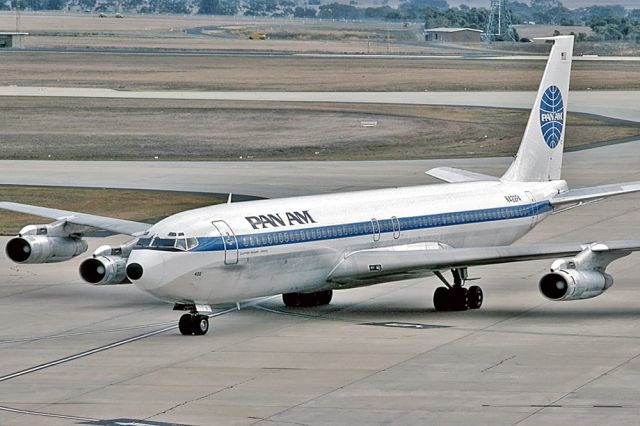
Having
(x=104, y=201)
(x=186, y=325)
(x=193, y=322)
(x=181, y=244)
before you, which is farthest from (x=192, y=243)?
(x=104, y=201)

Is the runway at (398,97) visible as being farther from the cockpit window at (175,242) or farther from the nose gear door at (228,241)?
the cockpit window at (175,242)

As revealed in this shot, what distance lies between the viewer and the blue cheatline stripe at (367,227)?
4425 cm

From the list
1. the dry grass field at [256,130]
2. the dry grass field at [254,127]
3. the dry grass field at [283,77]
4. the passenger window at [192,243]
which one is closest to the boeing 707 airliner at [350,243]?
the passenger window at [192,243]

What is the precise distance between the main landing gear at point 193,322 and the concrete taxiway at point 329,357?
1.45ft

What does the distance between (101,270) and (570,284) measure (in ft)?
45.8

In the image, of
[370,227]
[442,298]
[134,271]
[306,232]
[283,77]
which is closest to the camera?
[134,271]

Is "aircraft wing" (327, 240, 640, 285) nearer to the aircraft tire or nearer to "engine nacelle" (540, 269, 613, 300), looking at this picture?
"engine nacelle" (540, 269, 613, 300)

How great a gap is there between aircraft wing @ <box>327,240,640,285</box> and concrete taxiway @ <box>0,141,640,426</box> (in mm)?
1307

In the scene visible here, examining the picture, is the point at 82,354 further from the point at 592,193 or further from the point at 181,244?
the point at 592,193

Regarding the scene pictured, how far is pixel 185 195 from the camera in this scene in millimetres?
79062

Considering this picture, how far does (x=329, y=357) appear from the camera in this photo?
41.0 metres

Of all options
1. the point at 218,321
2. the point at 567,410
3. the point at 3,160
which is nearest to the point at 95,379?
the point at 218,321

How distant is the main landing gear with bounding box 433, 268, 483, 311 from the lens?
48375mm

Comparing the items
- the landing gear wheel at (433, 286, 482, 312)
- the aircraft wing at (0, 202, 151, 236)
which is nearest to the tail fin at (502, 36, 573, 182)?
the landing gear wheel at (433, 286, 482, 312)
